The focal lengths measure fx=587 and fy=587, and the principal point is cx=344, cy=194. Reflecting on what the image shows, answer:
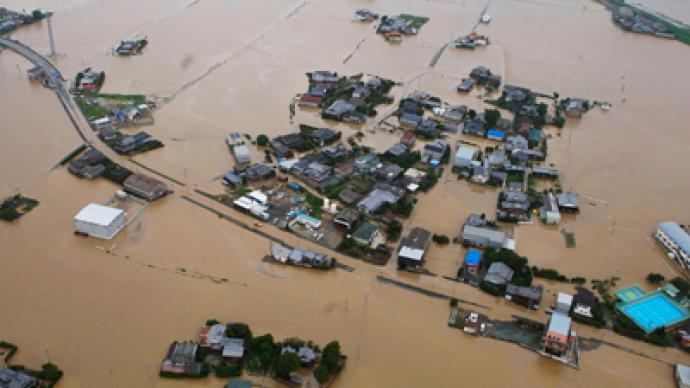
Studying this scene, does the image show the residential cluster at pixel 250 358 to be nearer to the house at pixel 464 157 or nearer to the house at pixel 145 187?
the house at pixel 145 187

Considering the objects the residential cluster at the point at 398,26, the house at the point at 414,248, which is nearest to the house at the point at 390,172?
the house at the point at 414,248

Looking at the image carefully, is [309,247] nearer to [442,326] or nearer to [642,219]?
[442,326]

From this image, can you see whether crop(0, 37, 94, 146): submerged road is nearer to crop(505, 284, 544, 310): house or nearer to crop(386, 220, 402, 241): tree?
crop(386, 220, 402, 241): tree

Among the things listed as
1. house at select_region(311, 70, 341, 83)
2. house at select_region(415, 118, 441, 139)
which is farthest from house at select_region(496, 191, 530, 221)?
house at select_region(311, 70, 341, 83)

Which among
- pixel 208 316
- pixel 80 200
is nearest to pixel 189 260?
pixel 208 316

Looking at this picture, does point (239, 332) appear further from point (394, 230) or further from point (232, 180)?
point (232, 180)

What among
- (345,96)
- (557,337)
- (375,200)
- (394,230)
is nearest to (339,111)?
(345,96)
